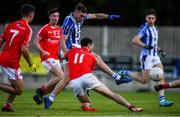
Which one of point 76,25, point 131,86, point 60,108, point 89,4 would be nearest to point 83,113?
point 60,108

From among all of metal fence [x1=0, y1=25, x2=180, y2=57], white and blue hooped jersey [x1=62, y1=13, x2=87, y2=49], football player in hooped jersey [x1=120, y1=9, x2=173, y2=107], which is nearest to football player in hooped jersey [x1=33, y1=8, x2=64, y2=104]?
white and blue hooped jersey [x1=62, y1=13, x2=87, y2=49]

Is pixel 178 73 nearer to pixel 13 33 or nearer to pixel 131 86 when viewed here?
pixel 131 86

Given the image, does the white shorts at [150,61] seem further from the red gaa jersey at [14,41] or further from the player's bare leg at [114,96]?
the red gaa jersey at [14,41]

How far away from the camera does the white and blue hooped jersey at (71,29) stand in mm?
19969

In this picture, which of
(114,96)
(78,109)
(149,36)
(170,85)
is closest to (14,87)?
(78,109)

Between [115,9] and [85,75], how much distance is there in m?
20.7

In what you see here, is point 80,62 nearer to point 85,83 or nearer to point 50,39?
point 85,83

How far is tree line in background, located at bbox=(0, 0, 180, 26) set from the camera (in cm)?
3744

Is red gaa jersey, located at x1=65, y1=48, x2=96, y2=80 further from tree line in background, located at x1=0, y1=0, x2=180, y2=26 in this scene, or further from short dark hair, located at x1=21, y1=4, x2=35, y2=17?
tree line in background, located at x1=0, y1=0, x2=180, y2=26

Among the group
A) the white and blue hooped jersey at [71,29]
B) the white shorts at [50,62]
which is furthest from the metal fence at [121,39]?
the white and blue hooped jersey at [71,29]

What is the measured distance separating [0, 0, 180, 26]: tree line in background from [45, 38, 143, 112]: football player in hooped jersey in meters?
19.2

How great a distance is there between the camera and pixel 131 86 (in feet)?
103

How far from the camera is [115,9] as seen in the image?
38.2 m

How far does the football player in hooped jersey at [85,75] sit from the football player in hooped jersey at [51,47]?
199cm
